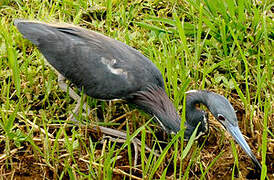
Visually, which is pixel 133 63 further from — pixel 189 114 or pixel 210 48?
pixel 210 48

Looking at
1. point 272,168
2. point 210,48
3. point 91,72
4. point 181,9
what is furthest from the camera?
point 181,9

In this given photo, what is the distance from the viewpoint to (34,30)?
302cm

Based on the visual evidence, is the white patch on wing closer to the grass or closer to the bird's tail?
the grass

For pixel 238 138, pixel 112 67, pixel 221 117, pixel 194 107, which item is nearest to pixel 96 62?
pixel 112 67

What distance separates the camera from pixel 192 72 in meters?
3.16

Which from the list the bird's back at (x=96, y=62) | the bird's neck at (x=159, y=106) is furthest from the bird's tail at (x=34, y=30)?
the bird's neck at (x=159, y=106)

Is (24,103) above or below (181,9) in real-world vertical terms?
below

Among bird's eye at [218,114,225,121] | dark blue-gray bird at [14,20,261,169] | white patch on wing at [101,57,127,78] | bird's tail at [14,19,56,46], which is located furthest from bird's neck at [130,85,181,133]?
bird's tail at [14,19,56,46]

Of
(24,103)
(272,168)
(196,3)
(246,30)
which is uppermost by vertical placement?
(196,3)

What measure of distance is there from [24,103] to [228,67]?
1548 mm

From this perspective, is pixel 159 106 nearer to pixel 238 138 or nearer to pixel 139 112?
pixel 139 112

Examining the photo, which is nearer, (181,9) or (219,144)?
(219,144)

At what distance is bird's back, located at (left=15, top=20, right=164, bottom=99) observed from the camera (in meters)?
2.78

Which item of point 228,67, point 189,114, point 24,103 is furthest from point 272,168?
point 24,103
